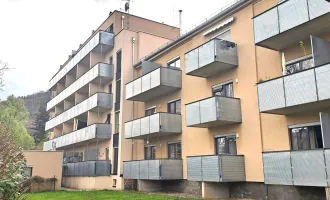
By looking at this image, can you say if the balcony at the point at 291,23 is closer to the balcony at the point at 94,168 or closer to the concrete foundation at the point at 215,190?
the concrete foundation at the point at 215,190

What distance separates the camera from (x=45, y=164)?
93.8ft

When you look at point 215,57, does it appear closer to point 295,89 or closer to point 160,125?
point 295,89

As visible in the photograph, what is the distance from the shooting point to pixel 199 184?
19.1 metres

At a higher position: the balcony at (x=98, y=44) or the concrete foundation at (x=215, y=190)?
the balcony at (x=98, y=44)

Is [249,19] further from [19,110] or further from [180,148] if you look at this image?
[19,110]

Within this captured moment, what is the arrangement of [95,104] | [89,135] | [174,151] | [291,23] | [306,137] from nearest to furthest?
[291,23] → [306,137] → [174,151] → [95,104] → [89,135]

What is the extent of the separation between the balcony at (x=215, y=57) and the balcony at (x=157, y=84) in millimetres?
3378

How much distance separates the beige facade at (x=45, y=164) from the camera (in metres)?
28.1

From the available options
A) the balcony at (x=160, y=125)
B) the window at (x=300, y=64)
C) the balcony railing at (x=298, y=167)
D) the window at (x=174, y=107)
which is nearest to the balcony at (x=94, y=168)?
the balcony at (x=160, y=125)

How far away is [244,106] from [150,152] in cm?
1021

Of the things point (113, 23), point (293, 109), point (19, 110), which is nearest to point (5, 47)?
point (293, 109)

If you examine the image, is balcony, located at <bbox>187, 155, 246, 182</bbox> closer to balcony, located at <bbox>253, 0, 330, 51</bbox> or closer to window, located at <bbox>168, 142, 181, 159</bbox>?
window, located at <bbox>168, 142, 181, 159</bbox>

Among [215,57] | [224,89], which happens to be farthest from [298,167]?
[215,57]

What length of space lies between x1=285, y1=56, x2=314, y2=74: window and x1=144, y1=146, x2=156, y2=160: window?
12.5m
